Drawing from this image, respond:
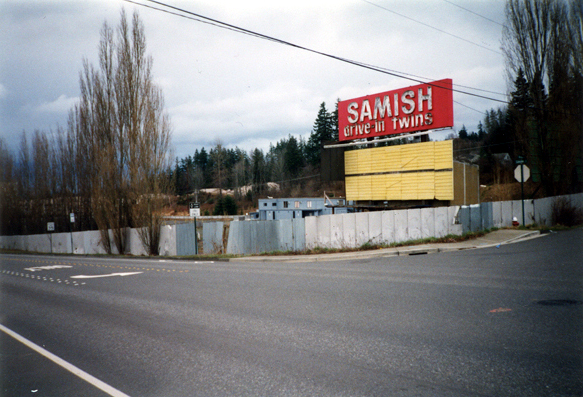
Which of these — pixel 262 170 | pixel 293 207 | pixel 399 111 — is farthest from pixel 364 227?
pixel 262 170

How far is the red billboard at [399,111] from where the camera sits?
22.1 meters

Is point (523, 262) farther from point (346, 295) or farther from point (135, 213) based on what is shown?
point (135, 213)

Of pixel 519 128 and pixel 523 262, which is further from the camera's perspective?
pixel 519 128

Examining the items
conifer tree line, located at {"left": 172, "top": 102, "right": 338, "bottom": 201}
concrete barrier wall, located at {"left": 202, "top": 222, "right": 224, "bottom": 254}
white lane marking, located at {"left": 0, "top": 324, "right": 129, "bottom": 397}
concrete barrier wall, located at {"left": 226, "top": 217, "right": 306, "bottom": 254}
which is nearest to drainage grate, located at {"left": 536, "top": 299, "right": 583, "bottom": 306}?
white lane marking, located at {"left": 0, "top": 324, "right": 129, "bottom": 397}

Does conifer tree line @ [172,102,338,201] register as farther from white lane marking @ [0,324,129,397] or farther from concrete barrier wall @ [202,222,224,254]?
white lane marking @ [0,324,129,397]

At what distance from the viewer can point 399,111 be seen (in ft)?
78.6

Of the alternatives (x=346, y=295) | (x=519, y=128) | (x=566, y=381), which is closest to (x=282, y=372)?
(x=566, y=381)

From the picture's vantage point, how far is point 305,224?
2136cm

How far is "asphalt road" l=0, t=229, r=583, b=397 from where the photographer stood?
14.3 ft

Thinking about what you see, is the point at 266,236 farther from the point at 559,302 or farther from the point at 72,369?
the point at 72,369

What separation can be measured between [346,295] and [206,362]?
Result: 4.24 metres

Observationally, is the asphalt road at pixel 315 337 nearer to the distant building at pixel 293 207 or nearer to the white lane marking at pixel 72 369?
the white lane marking at pixel 72 369

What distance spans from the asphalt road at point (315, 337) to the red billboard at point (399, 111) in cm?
1334

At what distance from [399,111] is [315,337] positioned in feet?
67.0
